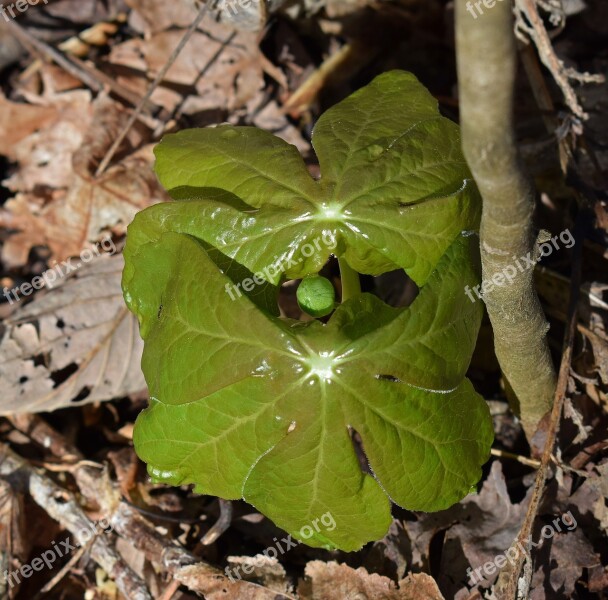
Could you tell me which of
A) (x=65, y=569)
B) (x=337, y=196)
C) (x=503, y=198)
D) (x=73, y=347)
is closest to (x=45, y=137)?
(x=73, y=347)

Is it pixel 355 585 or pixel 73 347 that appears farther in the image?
pixel 73 347

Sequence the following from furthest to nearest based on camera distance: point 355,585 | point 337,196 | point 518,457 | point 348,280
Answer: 1. point 518,457
2. point 355,585
3. point 348,280
4. point 337,196

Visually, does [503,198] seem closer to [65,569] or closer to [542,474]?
[542,474]

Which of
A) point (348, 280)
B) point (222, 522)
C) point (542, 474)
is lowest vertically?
point (222, 522)

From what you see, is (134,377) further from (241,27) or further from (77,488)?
(241,27)

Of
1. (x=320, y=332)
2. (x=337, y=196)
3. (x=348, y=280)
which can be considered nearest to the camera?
(x=320, y=332)
